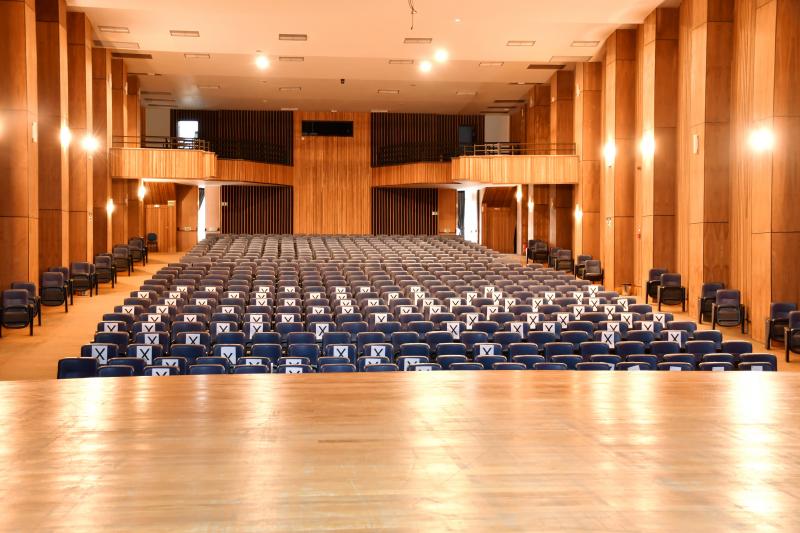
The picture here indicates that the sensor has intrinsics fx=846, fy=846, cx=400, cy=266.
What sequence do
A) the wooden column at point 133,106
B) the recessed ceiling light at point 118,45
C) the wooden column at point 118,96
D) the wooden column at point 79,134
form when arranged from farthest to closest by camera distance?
the wooden column at point 133,106, the wooden column at point 118,96, the recessed ceiling light at point 118,45, the wooden column at point 79,134

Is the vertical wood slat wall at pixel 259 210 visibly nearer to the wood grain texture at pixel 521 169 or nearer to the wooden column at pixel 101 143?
the wooden column at pixel 101 143

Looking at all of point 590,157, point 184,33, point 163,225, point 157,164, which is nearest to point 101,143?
point 157,164

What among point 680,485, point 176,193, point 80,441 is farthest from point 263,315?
point 176,193

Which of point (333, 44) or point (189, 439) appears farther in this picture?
point (333, 44)

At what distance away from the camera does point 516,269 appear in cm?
1727

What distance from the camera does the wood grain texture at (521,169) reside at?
2116 cm

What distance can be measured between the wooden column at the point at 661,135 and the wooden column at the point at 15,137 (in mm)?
11457

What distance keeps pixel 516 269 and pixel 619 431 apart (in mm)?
12566

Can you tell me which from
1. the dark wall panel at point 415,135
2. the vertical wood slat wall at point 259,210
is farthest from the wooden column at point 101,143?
the dark wall panel at point 415,135

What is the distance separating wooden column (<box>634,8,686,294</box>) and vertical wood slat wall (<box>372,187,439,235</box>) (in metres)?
13.3

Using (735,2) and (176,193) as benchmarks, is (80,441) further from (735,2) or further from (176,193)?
(176,193)

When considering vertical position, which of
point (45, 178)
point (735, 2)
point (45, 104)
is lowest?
point (45, 178)

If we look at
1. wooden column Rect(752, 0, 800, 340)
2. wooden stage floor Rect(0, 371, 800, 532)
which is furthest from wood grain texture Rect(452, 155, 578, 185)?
wooden stage floor Rect(0, 371, 800, 532)

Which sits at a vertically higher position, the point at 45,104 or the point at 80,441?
the point at 45,104
